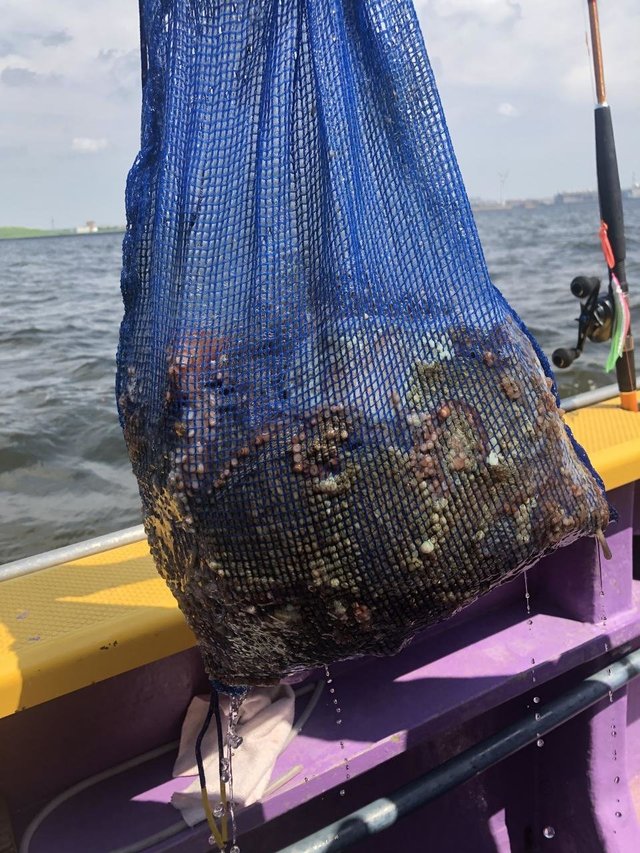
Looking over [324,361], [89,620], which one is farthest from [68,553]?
[324,361]

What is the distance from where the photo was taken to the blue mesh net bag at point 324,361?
1.17 metres

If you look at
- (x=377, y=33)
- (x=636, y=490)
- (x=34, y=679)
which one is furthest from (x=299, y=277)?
(x=636, y=490)

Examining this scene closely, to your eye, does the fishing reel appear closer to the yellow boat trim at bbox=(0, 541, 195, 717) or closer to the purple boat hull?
the purple boat hull

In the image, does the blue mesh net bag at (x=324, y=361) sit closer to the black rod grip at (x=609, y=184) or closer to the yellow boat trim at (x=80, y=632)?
the yellow boat trim at (x=80, y=632)

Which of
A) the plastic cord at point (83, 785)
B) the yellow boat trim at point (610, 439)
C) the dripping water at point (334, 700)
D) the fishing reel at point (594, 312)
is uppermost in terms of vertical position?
the fishing reel at point (594, 312)

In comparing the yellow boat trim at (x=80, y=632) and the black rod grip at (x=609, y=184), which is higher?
the black rod grip at (x=609, y=184)

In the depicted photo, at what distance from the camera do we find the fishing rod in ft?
10.1

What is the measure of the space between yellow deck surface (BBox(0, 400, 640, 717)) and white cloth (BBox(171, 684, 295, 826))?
1.01ft

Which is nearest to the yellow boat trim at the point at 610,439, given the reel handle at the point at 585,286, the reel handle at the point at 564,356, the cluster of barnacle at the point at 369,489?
the reel handle at the point at 564,356

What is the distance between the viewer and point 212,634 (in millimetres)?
1348

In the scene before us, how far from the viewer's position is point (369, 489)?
1159 millimetres

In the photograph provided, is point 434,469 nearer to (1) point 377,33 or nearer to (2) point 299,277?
(2) point 299,277

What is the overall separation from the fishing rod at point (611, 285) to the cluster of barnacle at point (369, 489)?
6.56 ft

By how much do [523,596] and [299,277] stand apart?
168cm
